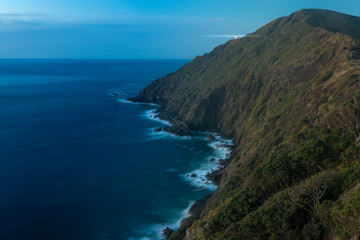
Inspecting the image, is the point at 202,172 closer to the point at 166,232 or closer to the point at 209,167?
the point at 209,167

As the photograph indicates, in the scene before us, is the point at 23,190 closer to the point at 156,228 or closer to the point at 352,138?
the point at 156,228

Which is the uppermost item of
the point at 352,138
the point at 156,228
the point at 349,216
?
the point at 352,138

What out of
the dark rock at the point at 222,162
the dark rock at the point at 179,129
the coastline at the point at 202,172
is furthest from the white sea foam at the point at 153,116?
the dark rock at the point at 222,162

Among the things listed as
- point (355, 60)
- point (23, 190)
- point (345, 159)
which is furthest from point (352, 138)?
point (23, 190)

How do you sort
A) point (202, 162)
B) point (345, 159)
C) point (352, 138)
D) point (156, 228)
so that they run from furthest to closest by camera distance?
point (202, 162) → point (156, 228) → point (352, 138) → point (345, 159)

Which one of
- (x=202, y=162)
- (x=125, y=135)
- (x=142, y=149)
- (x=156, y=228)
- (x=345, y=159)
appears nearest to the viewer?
(x=345, y=159)
